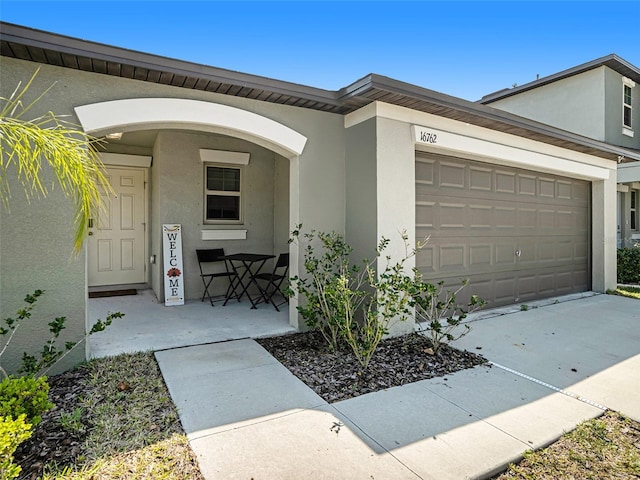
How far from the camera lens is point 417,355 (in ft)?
13.4

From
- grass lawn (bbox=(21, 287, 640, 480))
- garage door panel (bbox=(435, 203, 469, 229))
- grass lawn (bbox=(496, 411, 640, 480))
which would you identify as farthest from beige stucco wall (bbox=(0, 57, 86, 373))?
garage door panel (bbox=(435, 203, 469, 229))

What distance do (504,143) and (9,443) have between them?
21.6ft

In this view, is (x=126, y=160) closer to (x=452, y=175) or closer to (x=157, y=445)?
(x=452, y=175)

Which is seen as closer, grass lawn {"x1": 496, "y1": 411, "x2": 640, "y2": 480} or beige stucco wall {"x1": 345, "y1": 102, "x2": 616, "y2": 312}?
grass lawn {"x1": 496, "y1": 411, "x2": 640, "y2": 480}

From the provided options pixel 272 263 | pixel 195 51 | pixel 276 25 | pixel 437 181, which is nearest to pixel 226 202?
pixel 272 263

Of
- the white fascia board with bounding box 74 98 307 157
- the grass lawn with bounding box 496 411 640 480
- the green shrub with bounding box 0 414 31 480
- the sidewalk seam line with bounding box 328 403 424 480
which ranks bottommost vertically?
the grass lawn with bounding box 496 411 640 480

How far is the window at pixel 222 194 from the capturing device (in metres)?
6.77

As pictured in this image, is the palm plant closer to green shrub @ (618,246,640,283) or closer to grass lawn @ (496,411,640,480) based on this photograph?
grass lawn @ (496,411,640,480)

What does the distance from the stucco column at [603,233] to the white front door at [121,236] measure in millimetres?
9276

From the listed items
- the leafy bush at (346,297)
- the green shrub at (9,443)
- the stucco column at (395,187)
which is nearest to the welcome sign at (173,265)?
the leafy bush at (346,297)

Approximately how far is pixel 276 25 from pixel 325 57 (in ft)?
3.50

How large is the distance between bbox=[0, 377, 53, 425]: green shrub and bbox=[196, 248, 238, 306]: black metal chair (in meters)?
4.16

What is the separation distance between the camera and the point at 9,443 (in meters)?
1.75

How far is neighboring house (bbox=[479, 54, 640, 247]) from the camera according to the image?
10234 millimetres
